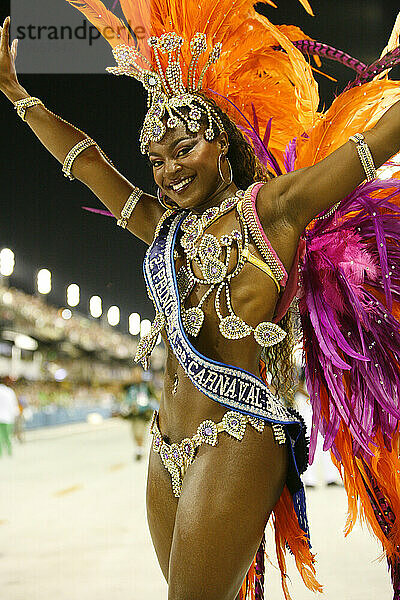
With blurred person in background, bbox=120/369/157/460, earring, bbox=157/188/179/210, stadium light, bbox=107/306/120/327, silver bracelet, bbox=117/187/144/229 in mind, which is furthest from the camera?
stadium light, bbox=107/306/120/327

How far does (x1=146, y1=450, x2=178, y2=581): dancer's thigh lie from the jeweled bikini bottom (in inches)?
1.1

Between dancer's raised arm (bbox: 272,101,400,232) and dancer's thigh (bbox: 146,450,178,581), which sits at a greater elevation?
dancer's raised arm (bbox: 272,101,400,232)

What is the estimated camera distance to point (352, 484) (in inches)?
80.6

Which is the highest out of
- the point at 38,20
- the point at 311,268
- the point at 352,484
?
the point at 38,20

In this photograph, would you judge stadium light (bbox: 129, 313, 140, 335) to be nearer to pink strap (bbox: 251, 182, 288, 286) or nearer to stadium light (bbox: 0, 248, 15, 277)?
stadium light (bbox: 0, 248, 15, 277)

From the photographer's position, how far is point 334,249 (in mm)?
1949

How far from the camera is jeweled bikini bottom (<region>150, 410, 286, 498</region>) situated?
1643 mm

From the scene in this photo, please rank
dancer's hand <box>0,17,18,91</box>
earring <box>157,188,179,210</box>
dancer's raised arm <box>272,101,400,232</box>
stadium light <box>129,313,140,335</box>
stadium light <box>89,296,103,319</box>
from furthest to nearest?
stadium light <box>129,313,140,335</box>, stadium light <box>89,296,103,319</box>, dancer's hand <box>0,17,18,91</box>, earring <box>157,188,179,210</box>, dancer's raised arm <box>272,101,400,232</box>

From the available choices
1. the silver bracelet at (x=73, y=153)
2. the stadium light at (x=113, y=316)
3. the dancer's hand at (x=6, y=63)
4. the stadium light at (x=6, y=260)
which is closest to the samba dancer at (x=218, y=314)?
the silver bracelet at (x=73, y=153)

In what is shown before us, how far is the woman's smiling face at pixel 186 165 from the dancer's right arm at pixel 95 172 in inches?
9.3

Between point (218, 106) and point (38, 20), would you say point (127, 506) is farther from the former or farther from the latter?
point (218, 106)

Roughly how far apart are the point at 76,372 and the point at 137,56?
28.6 m

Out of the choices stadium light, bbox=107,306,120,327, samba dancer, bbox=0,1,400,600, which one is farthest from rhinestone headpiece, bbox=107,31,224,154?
stadium light, bbox=107,306,120,327

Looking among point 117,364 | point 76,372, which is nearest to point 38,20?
point 76,372
